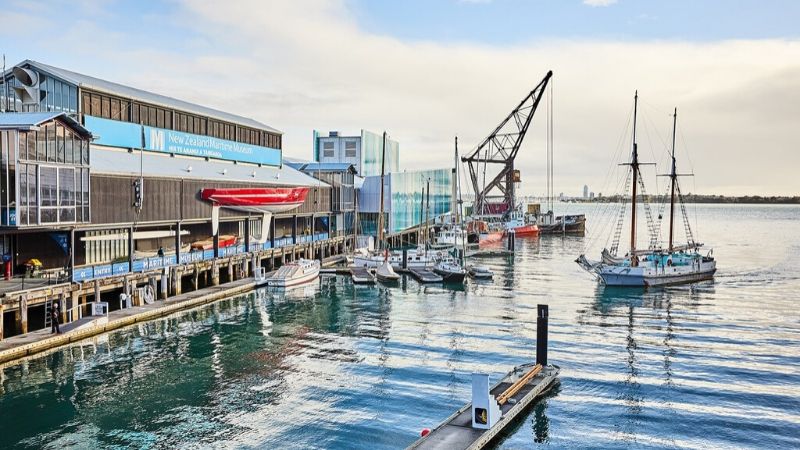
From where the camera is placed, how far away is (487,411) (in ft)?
74.0

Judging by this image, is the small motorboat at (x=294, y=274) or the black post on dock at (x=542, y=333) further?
the small motorboat at (x=294, y=274)

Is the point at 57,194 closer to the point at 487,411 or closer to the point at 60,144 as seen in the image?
the point at 60,144

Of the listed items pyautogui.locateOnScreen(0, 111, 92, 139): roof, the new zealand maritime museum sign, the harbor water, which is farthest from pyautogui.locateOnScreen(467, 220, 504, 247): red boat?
pyautogui.locateOnScreen(0, 111, 92, 139): roof

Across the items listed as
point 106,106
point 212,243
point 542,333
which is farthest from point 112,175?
point 542,333

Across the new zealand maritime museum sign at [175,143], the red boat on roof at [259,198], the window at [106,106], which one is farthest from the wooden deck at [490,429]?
the window at [106,106]

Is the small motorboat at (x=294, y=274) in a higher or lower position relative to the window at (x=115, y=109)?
lower

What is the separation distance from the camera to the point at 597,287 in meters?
60.5

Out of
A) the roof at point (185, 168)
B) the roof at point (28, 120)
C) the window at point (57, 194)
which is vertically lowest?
the window at point (57, 194)

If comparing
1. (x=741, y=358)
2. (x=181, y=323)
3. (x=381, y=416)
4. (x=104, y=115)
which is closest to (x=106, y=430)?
(x=381, y=416)

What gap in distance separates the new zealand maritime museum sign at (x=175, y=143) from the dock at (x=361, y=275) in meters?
17.2

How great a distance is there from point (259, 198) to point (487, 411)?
1705 inches

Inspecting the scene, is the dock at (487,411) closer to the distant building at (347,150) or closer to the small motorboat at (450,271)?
the small motorboat at (450,271)

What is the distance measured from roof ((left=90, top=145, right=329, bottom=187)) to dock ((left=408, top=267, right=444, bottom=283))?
1605cm

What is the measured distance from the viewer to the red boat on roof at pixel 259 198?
182 ft
